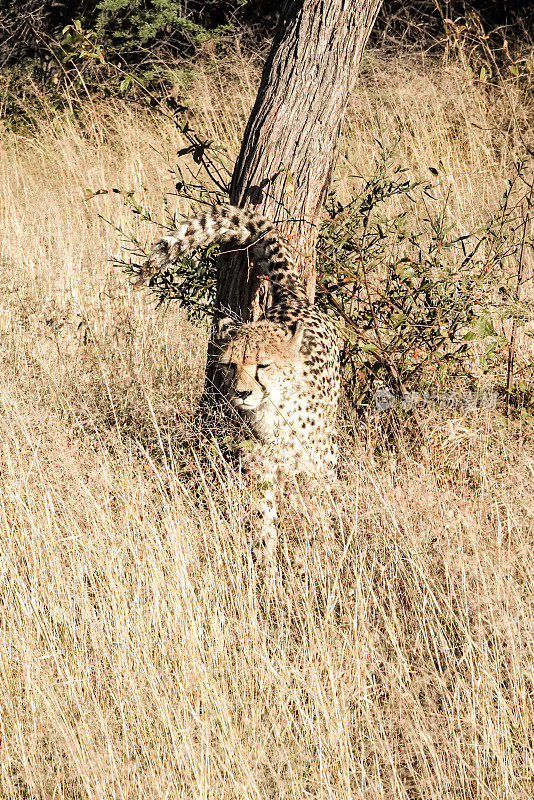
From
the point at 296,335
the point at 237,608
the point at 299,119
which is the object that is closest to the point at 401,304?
the point at 296,335

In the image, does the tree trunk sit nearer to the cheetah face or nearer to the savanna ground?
the cheetah face

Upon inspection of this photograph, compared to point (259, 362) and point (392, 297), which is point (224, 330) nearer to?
point (259, 362)

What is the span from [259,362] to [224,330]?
0.38 meters

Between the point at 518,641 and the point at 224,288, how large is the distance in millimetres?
2027

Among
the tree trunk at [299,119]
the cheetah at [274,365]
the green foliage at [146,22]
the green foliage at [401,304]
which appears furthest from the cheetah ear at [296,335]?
the green foliage at [146,22]

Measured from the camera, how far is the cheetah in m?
3.15

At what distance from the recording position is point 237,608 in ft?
8.42

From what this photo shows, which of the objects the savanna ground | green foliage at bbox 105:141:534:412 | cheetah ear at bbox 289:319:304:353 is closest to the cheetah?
cheetah ear at bbox 289:319:304:353

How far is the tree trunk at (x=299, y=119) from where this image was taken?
3539 millimetres

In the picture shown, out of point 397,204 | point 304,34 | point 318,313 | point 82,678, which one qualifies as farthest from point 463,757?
point 397,204

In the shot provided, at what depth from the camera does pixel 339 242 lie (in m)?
3.82

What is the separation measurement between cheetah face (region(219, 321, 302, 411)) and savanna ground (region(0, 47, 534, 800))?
0.25 metres

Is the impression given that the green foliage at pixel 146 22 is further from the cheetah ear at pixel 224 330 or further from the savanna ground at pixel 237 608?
the cheetah ear at pixel 224 330

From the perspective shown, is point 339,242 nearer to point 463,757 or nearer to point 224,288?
point 224,288
